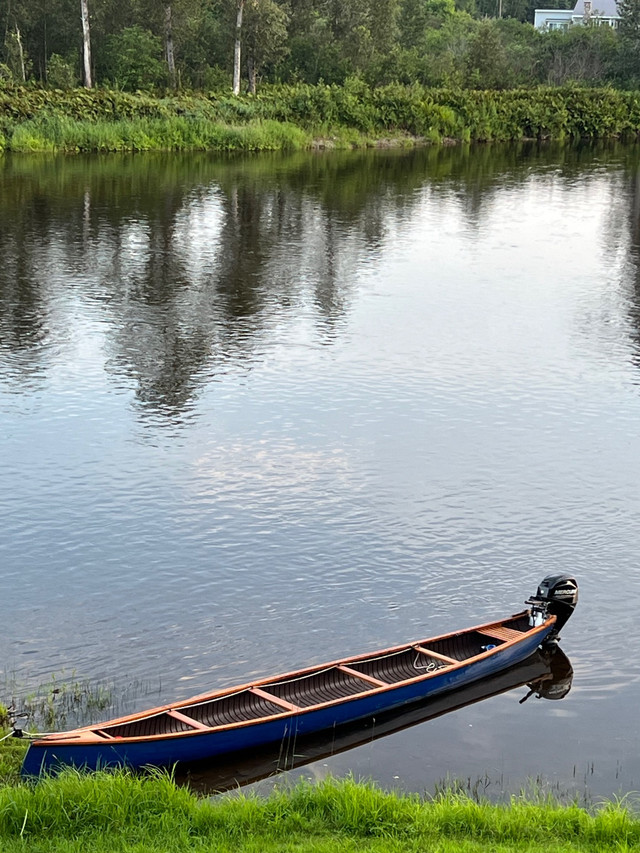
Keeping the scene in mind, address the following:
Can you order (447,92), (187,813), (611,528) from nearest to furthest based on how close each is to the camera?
(187,813)
(611,528)
(447,92)

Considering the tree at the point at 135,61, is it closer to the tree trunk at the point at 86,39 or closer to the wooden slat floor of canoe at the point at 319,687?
the tree trunk at the point at 86,39

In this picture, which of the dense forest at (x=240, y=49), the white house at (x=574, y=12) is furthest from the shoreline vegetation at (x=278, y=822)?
the white house at (x=574, y=12)

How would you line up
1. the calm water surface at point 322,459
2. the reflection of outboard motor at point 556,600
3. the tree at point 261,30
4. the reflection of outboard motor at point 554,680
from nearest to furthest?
the reflection of outboard motor at point 554,680 < the calm water surface at point 322,459 < the reflection of outboard motor at point 556,600 < the tree at point 261,30

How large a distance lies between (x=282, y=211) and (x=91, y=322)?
20224 mm

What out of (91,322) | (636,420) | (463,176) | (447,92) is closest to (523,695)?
(636,420)

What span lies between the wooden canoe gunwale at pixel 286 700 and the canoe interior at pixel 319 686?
0.04ft

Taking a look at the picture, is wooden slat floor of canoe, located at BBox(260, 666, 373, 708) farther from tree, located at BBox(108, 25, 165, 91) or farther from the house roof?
the house roof

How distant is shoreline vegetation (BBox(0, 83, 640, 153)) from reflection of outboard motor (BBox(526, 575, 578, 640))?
5613 centimetres

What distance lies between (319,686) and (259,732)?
133cm

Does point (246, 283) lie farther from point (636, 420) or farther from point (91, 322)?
point (636, 420)

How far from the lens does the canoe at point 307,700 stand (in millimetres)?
11945

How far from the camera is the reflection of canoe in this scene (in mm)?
13086

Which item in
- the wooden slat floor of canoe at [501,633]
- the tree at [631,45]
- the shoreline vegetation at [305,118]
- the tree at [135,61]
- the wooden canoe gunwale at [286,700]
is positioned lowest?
the wooden slat floor of canoe at [501,633]

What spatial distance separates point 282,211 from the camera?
51.8m
